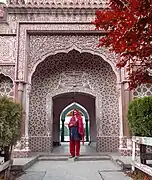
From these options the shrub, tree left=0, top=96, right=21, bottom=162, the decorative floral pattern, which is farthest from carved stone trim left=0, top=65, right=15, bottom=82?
the shrub

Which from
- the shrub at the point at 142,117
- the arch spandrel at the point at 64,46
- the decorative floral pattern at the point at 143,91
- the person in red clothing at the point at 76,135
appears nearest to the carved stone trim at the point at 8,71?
the arch spandrel at the point at 64,46

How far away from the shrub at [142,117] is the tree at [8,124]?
7.38 feet

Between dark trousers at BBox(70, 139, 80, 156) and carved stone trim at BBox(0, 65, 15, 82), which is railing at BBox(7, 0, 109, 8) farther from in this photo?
dark trousers at BBox(70, 139, 80, 156)

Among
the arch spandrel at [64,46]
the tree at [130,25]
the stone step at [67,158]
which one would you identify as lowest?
the stone step at [67,158]

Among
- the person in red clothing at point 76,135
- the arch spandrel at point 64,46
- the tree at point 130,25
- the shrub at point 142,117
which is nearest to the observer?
the tree at point 130,25

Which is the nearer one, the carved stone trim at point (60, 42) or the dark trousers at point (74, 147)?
the dark trousers at point (74, 147)

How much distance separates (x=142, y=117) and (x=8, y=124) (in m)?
2.47

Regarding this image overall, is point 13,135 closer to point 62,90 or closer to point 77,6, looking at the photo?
point 62,90

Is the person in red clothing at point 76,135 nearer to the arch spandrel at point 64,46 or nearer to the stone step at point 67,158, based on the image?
the stone step at point 67,158

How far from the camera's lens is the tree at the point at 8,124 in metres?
3.66

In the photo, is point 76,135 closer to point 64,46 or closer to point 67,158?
point 67,158

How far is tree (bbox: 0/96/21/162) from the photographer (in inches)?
144

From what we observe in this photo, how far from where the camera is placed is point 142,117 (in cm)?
448

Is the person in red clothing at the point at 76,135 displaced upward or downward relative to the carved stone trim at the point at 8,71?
downward
